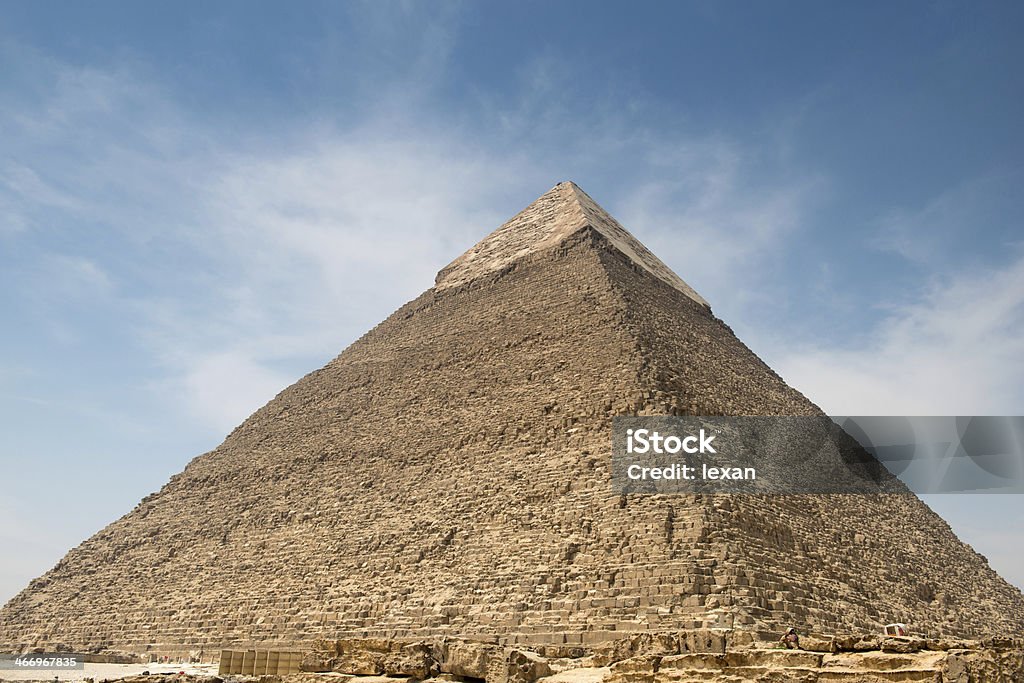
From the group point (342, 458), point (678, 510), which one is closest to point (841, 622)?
point (678, 510)

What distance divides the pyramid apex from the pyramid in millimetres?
158

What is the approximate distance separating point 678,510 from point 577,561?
1786 millimetres

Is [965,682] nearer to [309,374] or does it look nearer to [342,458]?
[342,458]

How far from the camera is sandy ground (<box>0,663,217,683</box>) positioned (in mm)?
16234

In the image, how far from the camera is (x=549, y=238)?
26.7 m

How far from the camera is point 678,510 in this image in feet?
46.8

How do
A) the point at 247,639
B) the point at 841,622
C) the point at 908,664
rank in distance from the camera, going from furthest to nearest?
the point at 247,639
the point at 841,622
the point at 908,664

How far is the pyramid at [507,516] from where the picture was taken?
13.8 m

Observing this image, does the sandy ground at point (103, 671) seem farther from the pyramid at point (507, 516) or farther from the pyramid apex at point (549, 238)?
the pyramid apex at point (549, 238)

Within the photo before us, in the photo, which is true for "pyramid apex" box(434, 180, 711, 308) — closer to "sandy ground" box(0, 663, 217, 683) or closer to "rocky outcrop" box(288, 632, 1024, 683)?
"sandy ground" box(0, 663, 217, 683)

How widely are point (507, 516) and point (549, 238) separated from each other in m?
12.3

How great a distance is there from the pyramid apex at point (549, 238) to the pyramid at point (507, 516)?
0.52 feet

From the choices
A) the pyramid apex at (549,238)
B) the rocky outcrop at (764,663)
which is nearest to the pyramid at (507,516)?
the pyramid apex at (549,238)

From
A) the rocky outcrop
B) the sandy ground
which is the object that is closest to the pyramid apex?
the sandy ground
